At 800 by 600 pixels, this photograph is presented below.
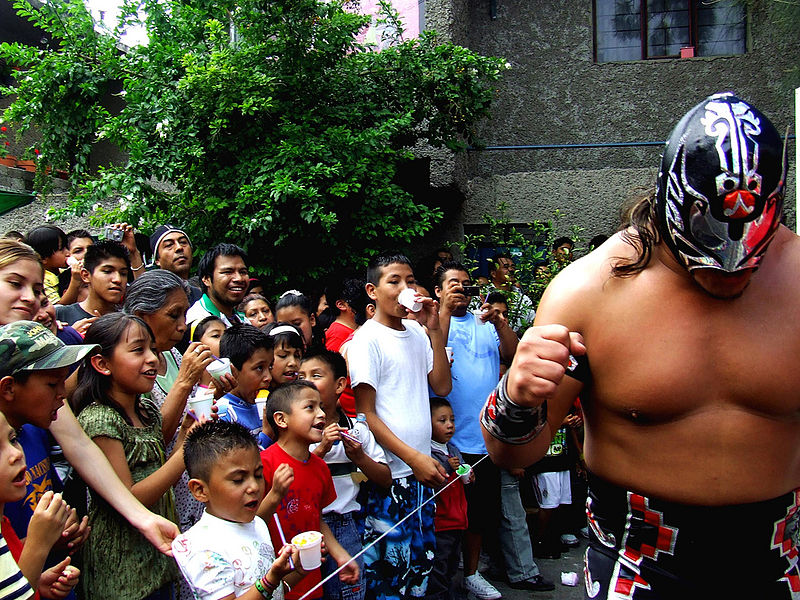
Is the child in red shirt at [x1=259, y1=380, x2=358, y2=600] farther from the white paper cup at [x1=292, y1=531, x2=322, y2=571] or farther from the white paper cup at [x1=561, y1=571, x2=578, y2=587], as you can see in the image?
the white paper cup at [x1=561, y1=571, x2=578, y2=587]

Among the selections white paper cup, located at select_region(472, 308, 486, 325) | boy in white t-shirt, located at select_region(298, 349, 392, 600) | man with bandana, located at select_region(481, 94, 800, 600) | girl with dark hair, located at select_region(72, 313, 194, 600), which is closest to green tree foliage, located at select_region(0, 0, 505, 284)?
white paper cup, located at select_region(472, 308, 486, 325)

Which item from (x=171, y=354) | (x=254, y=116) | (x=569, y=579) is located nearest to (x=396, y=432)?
(x=171, y=354)

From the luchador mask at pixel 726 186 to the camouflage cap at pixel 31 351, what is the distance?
7.17ft

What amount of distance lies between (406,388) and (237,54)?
4.31 m

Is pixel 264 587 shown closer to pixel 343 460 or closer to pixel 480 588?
pixel 343 460

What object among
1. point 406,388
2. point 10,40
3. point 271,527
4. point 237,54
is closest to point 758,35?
point 237,54

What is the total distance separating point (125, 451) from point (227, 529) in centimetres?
62

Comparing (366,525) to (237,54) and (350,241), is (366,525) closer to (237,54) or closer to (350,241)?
(350,241)

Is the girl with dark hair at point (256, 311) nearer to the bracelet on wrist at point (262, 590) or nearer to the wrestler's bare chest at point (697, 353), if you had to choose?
the bracelet on wrist at point (262, 590)

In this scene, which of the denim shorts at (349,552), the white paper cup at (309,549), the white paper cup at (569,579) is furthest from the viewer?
the white paper cup at (569,579)

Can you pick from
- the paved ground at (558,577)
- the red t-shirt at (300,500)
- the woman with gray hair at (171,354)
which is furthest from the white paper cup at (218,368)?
the paved ground at (558,577)

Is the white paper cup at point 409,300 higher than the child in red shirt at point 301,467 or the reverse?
higher

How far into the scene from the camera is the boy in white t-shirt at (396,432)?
440 cm

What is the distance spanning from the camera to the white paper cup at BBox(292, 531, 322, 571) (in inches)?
113
